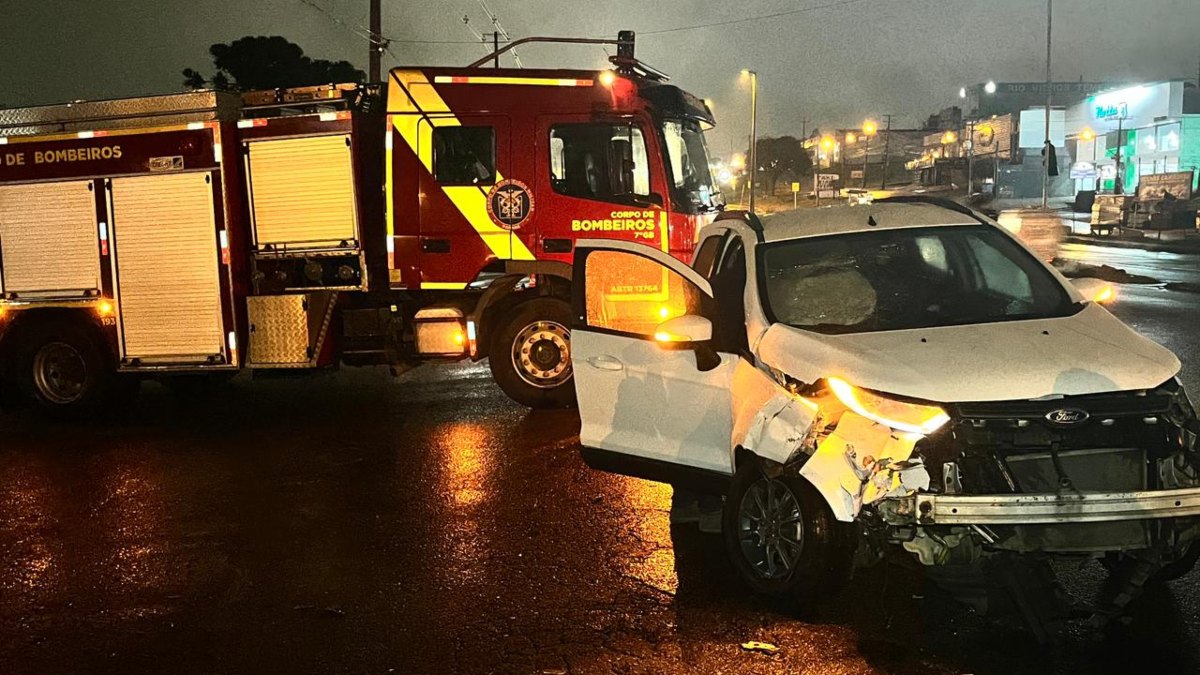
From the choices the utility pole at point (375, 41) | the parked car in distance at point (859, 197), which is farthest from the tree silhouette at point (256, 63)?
the parked car in distance at point (859, 197)

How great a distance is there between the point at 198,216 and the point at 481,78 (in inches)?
118

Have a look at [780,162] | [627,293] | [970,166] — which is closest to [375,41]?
[627,293]

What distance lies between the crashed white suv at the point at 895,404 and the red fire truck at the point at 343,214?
3.62 metres

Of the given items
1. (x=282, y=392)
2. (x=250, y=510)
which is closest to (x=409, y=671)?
(x=250, y=510)

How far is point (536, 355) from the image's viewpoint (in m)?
10.1

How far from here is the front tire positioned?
4.59m

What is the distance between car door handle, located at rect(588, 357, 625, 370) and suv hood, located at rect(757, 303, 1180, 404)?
106 cm

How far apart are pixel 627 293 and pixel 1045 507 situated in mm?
3491

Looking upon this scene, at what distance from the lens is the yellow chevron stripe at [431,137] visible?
999 centimetres

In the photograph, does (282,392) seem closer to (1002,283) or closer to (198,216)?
(198,216)

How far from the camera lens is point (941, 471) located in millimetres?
4238

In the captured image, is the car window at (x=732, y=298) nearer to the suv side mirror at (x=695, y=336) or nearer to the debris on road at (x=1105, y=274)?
the suv side mirror at (x=695, y=336)

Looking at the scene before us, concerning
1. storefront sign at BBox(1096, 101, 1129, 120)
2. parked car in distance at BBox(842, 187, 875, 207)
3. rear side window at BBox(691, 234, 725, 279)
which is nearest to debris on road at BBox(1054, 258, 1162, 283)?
parked car in distance at BBox(842, 187, 875, 207)

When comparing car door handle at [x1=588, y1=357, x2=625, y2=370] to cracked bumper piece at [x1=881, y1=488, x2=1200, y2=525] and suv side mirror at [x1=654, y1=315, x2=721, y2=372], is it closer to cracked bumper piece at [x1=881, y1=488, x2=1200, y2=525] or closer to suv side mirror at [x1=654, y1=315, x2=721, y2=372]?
suv side mirror at [x1=654, y1=315, x2=721, y2=372]
